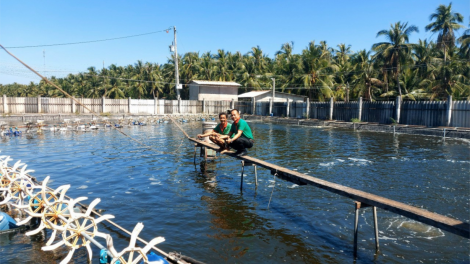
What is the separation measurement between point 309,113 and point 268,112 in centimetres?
767

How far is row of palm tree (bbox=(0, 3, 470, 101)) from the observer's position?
117ft

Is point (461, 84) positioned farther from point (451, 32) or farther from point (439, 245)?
point (439, 245)

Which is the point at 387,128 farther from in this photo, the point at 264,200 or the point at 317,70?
the point at 264,200

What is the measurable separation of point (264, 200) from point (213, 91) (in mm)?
42042

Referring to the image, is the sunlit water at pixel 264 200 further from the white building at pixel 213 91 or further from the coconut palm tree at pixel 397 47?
the white building at pixel 213 91

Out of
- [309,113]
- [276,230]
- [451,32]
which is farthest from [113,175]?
[451,32]

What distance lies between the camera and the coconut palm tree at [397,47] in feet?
116

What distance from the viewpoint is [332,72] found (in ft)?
143

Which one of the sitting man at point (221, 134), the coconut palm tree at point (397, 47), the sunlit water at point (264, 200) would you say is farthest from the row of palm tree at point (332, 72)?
the sitting man at point (221, 134)

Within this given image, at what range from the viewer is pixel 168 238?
24.2ft

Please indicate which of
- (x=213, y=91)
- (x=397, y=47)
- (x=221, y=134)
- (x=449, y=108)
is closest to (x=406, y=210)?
(x=221, y=134)

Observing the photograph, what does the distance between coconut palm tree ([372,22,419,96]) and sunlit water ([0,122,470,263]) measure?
18415 mm

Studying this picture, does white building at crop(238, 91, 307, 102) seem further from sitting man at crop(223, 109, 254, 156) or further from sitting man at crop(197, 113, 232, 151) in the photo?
sitting man at crop(223, 109, 254, 156)

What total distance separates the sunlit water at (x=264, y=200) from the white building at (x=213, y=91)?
31371 mm
